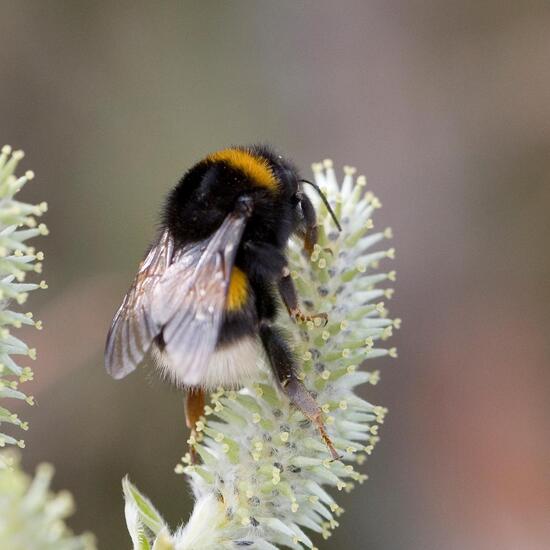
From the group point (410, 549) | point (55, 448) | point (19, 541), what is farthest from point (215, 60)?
point (19, 541)

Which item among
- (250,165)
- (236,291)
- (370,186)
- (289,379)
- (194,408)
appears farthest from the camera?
(370,186)

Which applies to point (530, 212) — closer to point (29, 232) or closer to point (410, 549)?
point (410, 549)

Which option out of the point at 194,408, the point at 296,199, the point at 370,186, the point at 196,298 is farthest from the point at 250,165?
the point at 370,186

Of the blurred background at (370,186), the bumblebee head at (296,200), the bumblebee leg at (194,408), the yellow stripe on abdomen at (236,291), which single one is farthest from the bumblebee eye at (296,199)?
the blurred background at (370,186)

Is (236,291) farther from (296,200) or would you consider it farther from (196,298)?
Result: (296,200)

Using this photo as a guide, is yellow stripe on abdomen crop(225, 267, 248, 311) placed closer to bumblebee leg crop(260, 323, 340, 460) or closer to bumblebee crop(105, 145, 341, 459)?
bumblebee crop(105, 145, 341, 459)

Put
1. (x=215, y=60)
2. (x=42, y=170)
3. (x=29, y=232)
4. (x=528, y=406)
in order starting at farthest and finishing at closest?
(x=215, y=60), (x=42, y=170), (x=528, y=406), (x=29, y=232)

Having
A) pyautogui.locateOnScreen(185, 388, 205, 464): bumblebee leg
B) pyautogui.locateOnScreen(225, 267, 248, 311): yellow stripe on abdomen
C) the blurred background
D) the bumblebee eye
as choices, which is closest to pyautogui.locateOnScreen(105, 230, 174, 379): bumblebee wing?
pyautogui.locateOnScreen(225, 267, 248, 311): yellow stripe on abdomen

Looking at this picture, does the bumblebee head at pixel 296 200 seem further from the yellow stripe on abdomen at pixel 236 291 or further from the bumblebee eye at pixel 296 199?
the yellow stripe on abdomen at pixel 236 291
